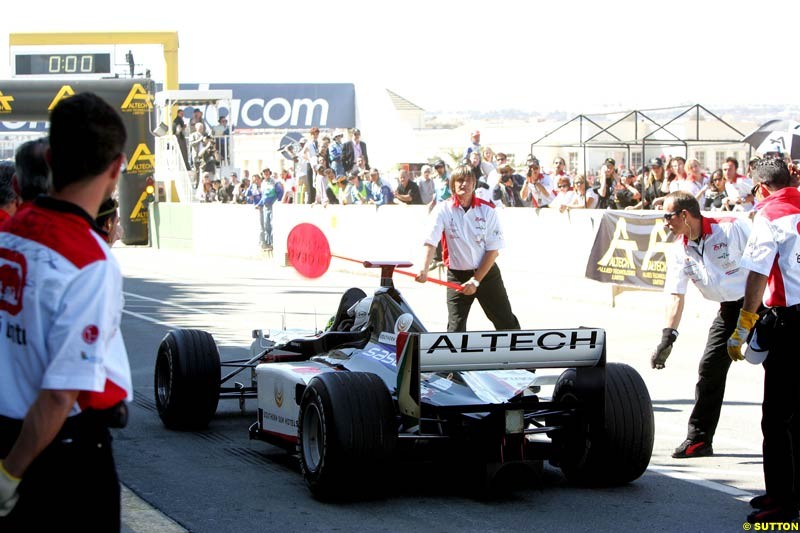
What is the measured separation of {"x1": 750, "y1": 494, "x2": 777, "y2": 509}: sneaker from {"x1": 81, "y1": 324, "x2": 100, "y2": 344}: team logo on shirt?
3.88 m

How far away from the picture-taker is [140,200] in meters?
34.1

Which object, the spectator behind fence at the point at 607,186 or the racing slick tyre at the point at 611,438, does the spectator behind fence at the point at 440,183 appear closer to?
the spectator behind fence at the point at 607,186

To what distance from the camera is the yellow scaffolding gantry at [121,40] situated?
3891 cm

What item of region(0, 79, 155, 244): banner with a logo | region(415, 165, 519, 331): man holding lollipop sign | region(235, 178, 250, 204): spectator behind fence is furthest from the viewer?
region(0, 79, 155, 244): banner with a logo

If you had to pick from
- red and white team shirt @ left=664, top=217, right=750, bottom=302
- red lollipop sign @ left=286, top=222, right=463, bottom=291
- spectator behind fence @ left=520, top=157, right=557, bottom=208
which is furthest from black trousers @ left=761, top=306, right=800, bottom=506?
spectator behind fence @ left=520, top=157, right=557, bottom=208

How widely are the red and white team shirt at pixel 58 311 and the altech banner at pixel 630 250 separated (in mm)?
12350

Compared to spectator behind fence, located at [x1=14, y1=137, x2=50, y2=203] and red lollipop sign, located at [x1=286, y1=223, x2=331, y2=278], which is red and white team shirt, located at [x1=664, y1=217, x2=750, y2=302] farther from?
spectator behind fence, located at [x1=14, y1=137, x2=50, y2=203]

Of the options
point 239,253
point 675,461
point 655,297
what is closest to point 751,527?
point 675,461

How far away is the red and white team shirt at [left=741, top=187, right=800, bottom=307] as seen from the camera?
580 cm

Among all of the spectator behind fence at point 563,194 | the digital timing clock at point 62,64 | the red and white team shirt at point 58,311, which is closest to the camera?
the red and white team shirt at point 58,311

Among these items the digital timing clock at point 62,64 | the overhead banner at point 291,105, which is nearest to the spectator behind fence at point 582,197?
the digital timing clock at point 62,64

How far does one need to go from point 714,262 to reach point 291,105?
47.2 meters

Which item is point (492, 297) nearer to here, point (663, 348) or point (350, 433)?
point (663, 348)

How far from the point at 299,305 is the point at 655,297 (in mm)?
5176
